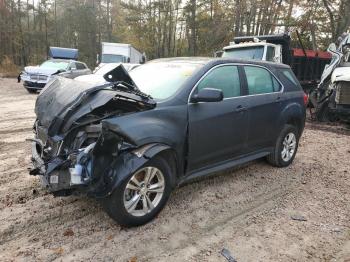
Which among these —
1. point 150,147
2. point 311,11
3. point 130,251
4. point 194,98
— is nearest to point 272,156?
point 194,98

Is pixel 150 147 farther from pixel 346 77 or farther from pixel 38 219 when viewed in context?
pixel 346 77

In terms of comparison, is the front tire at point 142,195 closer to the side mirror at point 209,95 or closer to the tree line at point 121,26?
the side mirror at point 209,95

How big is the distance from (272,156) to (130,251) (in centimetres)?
332

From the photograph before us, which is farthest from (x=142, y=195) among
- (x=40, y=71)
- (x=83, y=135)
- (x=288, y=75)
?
(x=40, y=71)

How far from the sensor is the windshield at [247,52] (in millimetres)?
12798

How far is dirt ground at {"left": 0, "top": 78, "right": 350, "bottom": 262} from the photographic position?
11.4ft

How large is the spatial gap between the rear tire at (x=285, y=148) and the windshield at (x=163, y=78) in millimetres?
2164

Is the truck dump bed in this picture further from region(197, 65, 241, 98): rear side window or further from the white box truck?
the white box truck

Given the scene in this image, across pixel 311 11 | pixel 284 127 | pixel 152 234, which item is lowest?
pixel 152 234

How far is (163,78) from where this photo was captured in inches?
185

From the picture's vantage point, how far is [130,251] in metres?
3.44

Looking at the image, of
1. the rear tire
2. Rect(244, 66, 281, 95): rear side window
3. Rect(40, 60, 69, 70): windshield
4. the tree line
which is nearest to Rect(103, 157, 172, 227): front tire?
Rect(244, 66, 281, 95): rear side window

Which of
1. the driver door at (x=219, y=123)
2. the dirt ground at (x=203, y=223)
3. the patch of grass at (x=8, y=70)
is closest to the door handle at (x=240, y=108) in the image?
the driver door at (x=219, y=123)

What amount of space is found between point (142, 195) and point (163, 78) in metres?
1.61
